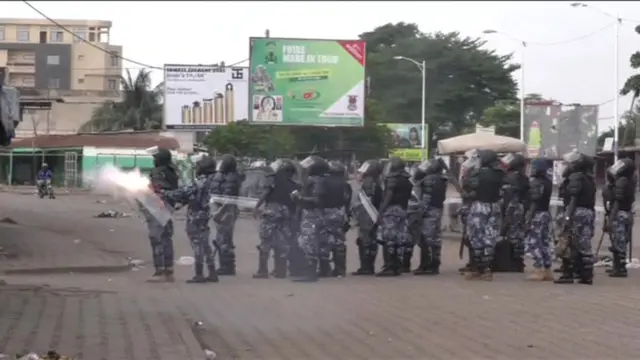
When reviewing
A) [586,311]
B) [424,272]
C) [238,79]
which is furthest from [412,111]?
[586,311]

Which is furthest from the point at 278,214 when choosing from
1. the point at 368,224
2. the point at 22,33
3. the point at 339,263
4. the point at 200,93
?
the point at 22,33

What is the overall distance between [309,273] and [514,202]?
138 inches

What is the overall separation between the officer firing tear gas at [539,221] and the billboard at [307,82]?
2283cm

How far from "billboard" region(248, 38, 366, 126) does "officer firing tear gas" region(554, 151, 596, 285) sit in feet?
76.5

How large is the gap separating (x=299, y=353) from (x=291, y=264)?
6.77m

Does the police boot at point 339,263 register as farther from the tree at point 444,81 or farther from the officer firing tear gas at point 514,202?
the tree at point 444,81

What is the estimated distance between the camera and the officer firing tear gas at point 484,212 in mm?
15367

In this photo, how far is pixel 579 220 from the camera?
15.0 metres

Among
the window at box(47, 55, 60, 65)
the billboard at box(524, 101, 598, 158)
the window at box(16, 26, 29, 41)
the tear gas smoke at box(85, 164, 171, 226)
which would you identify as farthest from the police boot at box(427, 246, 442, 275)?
the window at box(47, 55, 60, 65)

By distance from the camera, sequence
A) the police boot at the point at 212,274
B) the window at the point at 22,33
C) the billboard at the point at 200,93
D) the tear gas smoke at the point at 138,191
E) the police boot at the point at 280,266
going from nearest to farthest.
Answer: the tear gas smoke at the point at 138,191, the police boot at the point at 212,274, the police boot at the point at 280,266, the billboard at the point at 200,93, the window at the point at 22,33

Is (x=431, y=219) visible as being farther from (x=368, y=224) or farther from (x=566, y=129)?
(x=566, y=129)

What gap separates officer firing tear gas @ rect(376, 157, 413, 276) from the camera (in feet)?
53.6

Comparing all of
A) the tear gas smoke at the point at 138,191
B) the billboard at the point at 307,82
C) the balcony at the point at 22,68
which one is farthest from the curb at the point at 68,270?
the balcony at the point at 22,68

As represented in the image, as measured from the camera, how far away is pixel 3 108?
11086 mm
